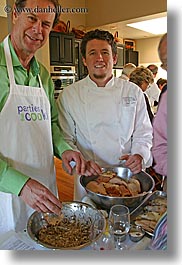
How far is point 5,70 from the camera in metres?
0.50

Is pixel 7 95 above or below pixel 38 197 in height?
above

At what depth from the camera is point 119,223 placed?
51 centimetres

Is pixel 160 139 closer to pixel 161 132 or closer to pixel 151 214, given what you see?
pixel 161 132

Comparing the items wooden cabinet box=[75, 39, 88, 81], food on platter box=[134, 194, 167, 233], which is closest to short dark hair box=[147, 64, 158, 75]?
wooden cabinet box=[75, 39, 88, 81]

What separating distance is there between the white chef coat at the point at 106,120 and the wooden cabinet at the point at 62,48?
1.9 inches

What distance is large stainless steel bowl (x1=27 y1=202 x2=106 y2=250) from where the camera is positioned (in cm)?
51

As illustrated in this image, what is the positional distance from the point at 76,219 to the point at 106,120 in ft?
0.67

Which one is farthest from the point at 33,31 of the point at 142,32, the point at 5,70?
the point at 142,32

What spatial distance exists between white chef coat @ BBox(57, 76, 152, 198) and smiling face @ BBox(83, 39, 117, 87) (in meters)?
0.01

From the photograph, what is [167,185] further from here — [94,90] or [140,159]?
[94,90]

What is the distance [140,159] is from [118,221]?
12 cm

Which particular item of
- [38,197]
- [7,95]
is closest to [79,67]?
[7,95]

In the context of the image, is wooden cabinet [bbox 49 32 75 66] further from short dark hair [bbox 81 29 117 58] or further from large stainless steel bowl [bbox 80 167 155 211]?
large stainless steel bowl [bbox 80 167 155 211]

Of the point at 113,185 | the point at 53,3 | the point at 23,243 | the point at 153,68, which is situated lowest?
the point at 23,243
